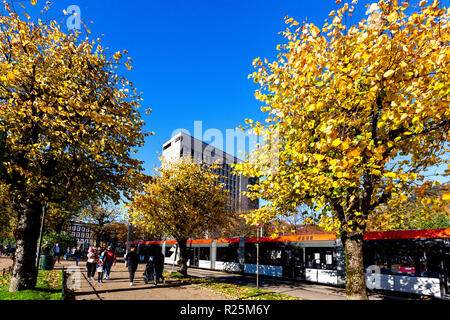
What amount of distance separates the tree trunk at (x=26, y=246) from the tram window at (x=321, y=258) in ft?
47.0

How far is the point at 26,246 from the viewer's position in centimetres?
950

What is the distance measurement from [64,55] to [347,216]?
11244 mm

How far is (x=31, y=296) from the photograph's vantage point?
8.34m

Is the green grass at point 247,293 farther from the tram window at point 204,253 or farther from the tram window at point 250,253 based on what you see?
the tram window at point 204,253

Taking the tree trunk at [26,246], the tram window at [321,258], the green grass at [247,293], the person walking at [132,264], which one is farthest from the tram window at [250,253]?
the tree trunk at [26,246]

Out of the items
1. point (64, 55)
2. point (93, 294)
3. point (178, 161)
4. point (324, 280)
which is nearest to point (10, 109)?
point (64, 55)

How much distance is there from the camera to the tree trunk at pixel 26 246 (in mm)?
9109

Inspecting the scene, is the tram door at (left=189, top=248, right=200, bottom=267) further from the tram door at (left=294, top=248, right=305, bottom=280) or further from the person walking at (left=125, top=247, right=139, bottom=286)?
the person walking at (left=125, top=247, right=139, bottom=286)

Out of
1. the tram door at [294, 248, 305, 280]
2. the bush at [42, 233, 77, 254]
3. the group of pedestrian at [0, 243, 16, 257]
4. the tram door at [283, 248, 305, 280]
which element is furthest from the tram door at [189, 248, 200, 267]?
the group of pedestrian at [0, 243, 16, 257]

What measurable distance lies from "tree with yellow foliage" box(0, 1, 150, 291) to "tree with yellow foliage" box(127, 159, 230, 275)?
18.4ft

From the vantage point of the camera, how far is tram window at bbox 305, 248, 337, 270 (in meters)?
15.6

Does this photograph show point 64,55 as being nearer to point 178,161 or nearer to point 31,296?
point 31,296

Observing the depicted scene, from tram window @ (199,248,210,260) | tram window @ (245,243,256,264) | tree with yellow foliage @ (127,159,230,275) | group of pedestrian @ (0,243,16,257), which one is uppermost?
tree with yellow foliage @ (127,159,230,275)
